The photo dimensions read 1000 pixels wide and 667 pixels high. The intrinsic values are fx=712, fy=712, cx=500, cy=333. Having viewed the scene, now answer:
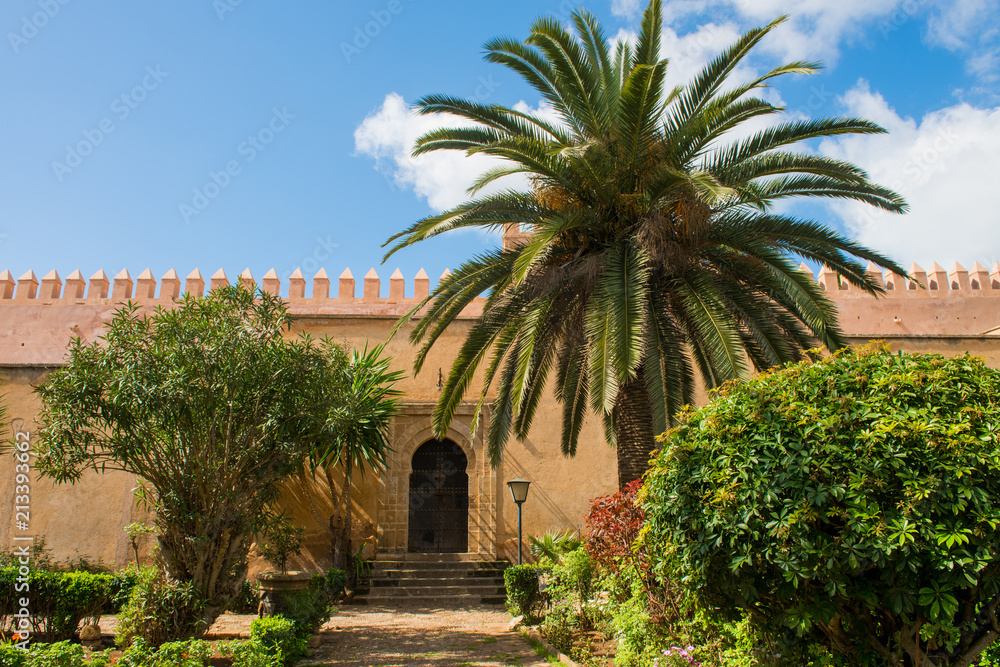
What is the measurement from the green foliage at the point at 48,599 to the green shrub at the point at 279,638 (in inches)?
83.2

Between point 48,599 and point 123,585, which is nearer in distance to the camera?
point 48,599

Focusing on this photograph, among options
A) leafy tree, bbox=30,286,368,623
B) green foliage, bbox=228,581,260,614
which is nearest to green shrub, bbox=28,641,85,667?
leafy tree, bbox=30,286,368,623

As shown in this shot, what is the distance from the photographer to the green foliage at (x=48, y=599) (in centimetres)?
680

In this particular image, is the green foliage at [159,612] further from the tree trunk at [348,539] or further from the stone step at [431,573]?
the stone step at [431,573]

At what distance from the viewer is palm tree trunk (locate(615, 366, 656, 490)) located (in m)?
7.20

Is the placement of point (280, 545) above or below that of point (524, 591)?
above

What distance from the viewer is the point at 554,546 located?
1043cm

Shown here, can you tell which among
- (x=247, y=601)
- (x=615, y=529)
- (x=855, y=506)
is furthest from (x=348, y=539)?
(x=855, y=506)

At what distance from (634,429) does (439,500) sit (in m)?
6.35

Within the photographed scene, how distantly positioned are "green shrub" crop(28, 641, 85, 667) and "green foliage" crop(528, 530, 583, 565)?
5.92m

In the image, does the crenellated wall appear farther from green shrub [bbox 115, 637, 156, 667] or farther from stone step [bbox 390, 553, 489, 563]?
green shrub [bbox 115, 637, 156, 667]

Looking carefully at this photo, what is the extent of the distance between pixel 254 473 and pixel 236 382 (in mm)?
935

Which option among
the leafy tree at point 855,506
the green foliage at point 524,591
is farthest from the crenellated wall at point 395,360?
the leafy tree at point 855,506

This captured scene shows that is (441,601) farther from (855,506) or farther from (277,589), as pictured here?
(855,506)
